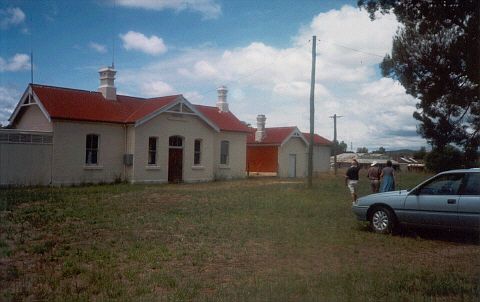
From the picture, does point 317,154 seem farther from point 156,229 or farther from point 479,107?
point 156,229

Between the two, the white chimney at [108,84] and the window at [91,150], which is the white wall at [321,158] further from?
the window at [91,150]

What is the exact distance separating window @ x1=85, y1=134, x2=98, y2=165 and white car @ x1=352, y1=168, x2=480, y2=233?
1616 cm

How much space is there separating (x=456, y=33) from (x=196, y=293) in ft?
41.0

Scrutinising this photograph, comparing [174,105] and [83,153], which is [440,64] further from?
[83,153]

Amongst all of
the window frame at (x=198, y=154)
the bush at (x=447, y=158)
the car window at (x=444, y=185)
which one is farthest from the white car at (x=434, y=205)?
the window frame at (x=198, y=154)

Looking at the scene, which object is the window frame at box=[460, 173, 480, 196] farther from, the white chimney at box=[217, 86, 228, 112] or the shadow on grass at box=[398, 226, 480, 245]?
the white chimney at box=[217, 86, 228, 112]

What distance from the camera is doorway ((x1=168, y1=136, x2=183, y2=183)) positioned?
88.1 feet

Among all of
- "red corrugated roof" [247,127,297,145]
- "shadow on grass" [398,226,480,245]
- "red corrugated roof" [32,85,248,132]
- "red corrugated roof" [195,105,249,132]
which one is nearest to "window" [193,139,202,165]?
"red corrugated roof" [195,105,249,132]

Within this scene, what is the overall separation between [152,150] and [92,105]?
12.9 ft

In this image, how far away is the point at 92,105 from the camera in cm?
2498

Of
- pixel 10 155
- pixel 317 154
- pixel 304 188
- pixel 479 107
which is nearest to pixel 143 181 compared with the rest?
pixel 10 155

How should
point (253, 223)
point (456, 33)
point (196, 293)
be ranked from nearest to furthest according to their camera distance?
point (196, 293) < point (253, 223) < point (456, 33)

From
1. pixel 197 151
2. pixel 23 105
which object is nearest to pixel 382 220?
pixel 197 151

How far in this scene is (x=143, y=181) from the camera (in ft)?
82.7
